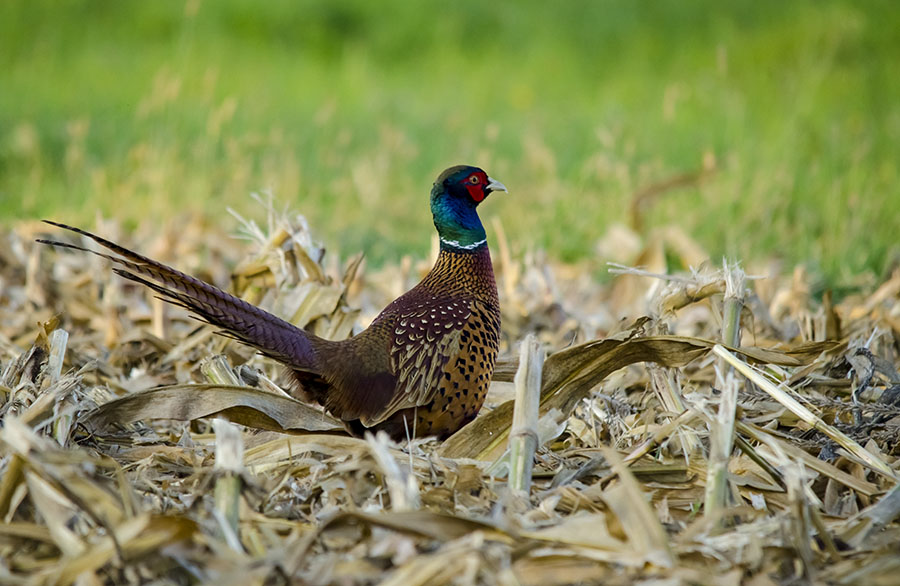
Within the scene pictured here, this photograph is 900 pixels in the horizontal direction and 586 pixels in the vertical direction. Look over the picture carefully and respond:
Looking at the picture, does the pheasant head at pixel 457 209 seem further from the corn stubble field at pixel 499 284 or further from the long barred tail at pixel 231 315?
the long barred tail at pixel 231 315

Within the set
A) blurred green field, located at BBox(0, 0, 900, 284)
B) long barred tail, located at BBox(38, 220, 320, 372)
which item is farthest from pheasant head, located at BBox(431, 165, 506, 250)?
blurred green field, located at BBox(0, 0, 900, 284)

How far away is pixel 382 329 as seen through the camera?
8.47 feet

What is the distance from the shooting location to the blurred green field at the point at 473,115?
229 inches

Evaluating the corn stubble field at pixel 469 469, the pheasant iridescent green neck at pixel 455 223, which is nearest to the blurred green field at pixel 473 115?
the pheasant iridescent green neck at pixel 455 223

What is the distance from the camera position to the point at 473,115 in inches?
339

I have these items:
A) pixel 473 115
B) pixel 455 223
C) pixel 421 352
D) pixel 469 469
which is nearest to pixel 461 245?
pixel 455 223

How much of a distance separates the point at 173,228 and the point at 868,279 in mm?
3416

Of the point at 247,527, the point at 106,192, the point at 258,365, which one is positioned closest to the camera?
the point at 247,527

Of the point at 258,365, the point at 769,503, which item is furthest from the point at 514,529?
the point at 258,365

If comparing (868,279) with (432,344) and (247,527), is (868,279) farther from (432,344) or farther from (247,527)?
(247,527)

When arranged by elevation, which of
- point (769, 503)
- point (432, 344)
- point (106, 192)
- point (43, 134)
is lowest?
point (769, 503)

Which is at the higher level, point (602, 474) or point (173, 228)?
point (173, 228)

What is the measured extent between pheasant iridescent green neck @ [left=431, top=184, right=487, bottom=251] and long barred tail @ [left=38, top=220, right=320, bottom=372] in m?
0.53

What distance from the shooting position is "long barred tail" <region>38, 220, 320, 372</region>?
7.15 feet
